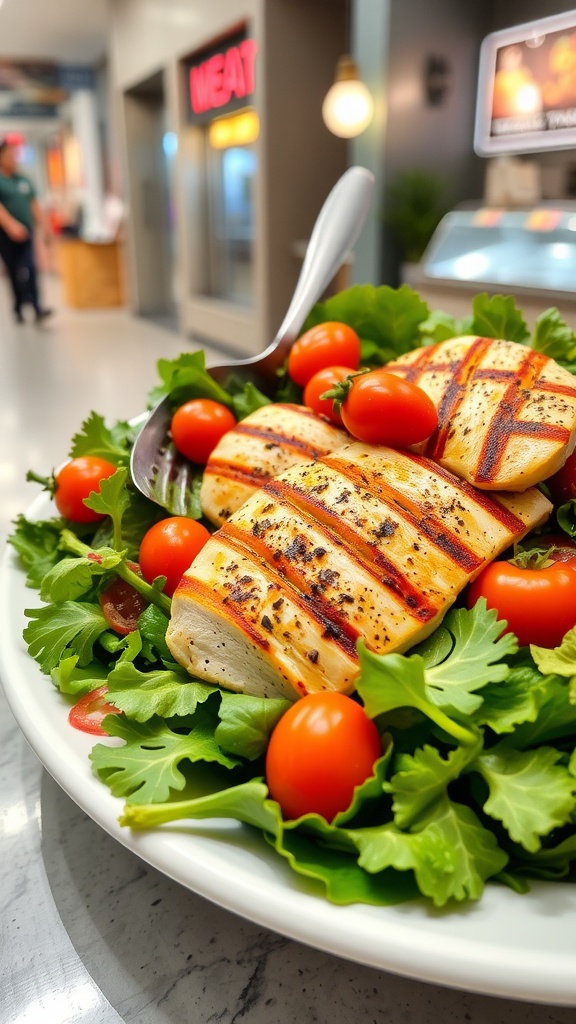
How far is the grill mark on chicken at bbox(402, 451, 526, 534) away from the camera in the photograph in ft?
3.05

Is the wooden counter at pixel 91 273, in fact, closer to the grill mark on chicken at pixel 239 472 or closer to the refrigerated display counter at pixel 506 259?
the refrigerated display counter at pixel 506 259

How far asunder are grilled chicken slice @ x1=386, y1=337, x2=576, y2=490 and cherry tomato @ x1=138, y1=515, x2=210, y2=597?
344 mm

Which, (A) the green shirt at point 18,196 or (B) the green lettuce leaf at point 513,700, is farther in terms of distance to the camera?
(A) the green shirt at point 18,196

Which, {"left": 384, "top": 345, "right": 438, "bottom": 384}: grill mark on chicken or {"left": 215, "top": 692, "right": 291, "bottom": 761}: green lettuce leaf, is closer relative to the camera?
{"left": 215, "top": 692, "right": 291, "bottom": 761}: green lettuce leaf

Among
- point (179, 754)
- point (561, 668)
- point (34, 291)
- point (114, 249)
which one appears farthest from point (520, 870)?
point (114, 249)

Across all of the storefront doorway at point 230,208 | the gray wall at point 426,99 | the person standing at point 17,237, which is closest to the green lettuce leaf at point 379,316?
the gray wall at point 426,99

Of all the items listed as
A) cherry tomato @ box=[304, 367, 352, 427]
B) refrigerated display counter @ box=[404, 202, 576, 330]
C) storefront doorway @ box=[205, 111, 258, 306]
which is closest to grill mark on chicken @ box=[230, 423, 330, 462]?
cherry tomato @ box=[304, 367, 352, 427]

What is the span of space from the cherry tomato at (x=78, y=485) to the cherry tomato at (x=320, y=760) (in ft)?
2.13

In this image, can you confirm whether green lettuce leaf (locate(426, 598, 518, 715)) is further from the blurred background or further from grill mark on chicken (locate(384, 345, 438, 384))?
the blurred background

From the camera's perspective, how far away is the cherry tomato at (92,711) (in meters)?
0.76

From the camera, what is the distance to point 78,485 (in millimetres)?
1211

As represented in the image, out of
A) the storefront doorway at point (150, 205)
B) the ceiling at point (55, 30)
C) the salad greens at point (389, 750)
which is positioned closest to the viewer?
the salad greens at point (389, 750)

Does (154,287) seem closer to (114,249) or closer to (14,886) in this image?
(114,249)

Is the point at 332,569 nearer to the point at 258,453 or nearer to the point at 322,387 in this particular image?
the point at 258,453
